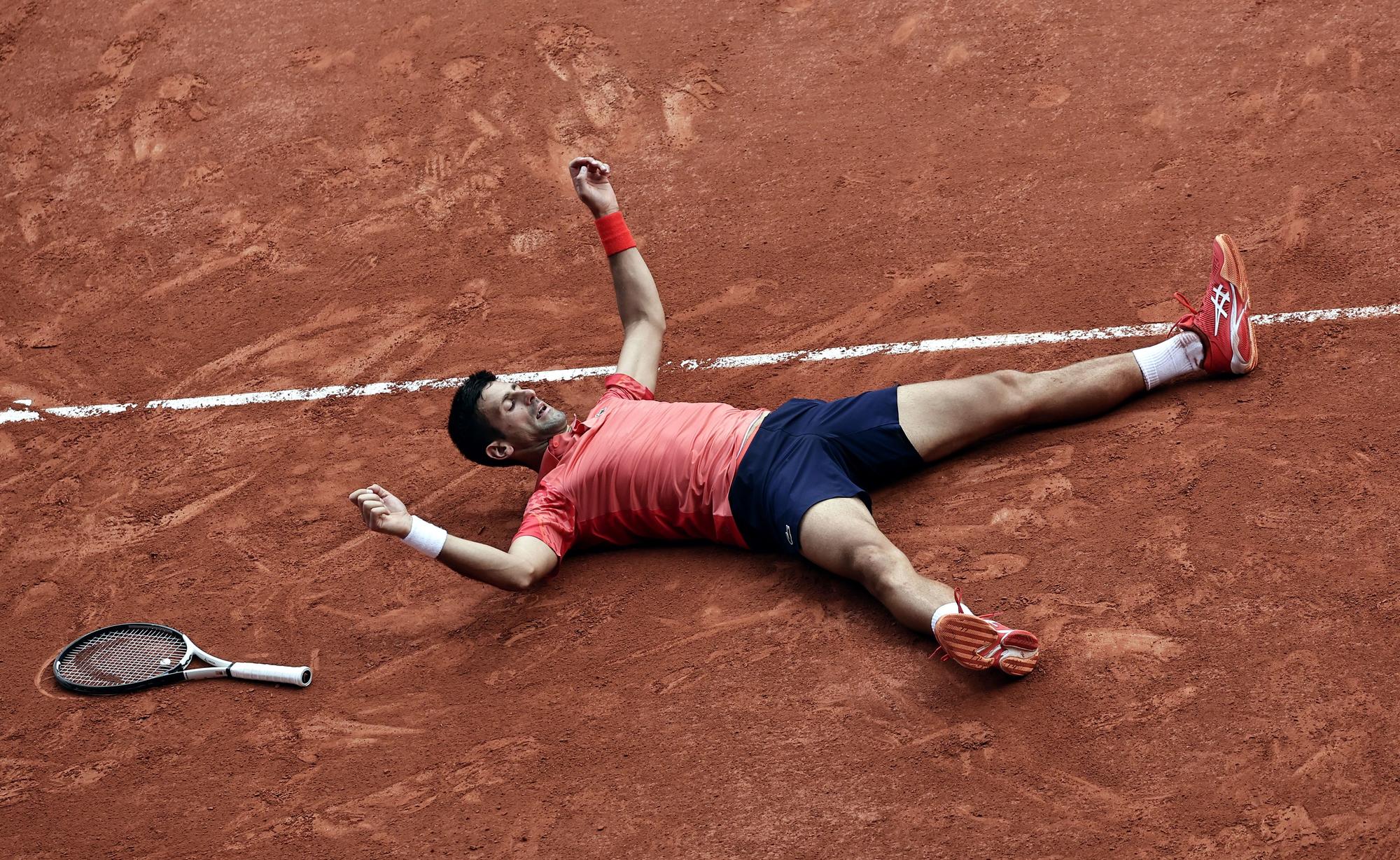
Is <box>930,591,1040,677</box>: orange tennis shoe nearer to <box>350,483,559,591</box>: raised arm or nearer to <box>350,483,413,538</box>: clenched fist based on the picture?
<box>350,483,559,591</box>: raised arm

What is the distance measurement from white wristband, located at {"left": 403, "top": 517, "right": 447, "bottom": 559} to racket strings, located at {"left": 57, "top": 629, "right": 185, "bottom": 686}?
1.30 meters

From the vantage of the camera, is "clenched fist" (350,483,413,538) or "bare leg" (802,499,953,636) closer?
"bare leg" (802,499,953,636)

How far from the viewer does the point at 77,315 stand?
8.46 meters

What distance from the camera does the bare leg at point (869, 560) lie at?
5297mm

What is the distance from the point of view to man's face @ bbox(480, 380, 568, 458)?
20.9 ft

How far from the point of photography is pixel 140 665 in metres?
6.08

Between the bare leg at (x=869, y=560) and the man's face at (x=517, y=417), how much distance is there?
146 centimetres

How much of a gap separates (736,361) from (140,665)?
3385 millimetres

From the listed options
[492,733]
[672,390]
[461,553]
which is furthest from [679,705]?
[672,390]

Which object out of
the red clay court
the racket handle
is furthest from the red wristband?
the racket handle

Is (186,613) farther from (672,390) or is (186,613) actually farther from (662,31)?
(662,31)

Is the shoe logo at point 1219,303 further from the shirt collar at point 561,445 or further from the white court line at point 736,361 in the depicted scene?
the shirt collar at point 561,445

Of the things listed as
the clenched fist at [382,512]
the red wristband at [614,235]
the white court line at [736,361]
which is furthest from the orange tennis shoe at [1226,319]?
the clenched fist at [382,512]

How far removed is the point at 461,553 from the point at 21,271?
5059 millimetres
